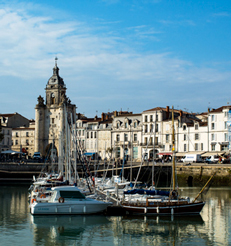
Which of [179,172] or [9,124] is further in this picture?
[9,124]

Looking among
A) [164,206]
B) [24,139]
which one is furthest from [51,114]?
[164,206]

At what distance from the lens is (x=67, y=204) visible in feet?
99.3

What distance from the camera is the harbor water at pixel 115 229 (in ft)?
80.3

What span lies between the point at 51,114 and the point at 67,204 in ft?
203

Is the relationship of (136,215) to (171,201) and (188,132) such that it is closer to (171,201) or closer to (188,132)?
(171,201)

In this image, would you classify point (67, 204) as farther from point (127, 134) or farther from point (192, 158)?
point (127, 134)

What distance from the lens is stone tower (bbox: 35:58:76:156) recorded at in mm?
89312

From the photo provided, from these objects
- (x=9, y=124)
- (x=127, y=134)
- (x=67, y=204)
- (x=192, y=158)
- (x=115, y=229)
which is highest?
(x=9, y=124)

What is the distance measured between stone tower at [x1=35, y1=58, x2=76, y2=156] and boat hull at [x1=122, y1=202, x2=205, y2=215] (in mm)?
58080

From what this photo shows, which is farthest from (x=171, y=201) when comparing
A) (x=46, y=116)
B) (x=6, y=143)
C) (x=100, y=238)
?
(x=6, y=143)

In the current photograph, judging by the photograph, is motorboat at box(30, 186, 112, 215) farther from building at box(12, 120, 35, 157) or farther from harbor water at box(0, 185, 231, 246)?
building at box(12, 120, 35, 157)

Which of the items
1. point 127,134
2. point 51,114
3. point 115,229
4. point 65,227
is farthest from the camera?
point 51,114

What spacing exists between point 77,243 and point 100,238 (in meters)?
1.50

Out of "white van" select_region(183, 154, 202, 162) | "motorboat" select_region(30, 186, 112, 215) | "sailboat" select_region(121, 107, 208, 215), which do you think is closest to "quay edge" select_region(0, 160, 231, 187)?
"white van" select_region(183, 154, 202, 162)
